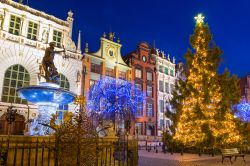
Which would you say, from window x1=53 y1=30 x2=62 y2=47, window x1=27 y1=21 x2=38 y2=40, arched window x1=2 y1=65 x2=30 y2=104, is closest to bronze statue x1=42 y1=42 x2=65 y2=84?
arched window x1=2 y1=65 x2=30 y2=104

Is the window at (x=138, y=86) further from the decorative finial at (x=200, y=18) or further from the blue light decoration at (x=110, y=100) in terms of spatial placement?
the decorative finial at (x=200, y=18)

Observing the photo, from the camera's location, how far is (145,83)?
40.1 metres

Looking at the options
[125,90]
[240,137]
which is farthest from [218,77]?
[125,90]

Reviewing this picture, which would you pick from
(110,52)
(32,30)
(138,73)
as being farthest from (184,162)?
(138,73)

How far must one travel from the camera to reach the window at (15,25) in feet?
87.5

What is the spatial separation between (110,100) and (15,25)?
14171mm

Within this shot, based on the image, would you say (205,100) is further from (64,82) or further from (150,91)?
(150,91)

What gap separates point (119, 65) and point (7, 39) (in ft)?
54.2

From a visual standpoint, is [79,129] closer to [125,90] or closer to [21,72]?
[21,72]

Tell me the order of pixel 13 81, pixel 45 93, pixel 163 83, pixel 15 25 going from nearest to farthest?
pixel 45 93 < pixel 13 81 < pixel 15 25 < pixel 163 83

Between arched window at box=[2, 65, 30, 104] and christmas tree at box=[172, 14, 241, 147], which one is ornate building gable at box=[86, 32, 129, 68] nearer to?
arched window at box=[2, 65, 30, 104]

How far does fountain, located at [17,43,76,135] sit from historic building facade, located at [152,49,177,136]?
27497 millimetres

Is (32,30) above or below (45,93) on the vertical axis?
above

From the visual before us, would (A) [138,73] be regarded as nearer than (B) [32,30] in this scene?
No
